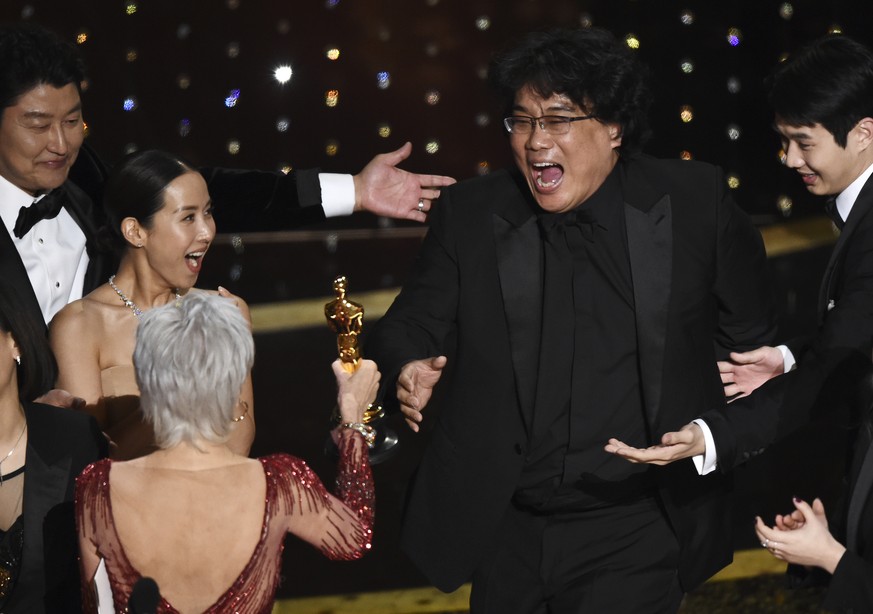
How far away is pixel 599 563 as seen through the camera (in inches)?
120

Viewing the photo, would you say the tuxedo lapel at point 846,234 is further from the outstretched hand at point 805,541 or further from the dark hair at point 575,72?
the outstretched hand at point 805,541

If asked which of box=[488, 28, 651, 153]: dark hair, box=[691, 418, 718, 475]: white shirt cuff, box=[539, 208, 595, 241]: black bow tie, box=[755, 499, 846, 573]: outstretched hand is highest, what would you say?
box=[488, 28, 651, 153]: dark hair

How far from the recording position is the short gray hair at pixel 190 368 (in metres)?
2.32

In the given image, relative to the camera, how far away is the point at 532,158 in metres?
3.06

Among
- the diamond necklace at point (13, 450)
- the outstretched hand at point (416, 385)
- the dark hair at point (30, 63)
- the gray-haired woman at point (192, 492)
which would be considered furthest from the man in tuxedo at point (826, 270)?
the dark hair at point (30, 63)

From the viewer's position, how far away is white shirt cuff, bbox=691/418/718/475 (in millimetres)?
2811

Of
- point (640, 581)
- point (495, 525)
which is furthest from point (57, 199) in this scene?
point (640, 581)

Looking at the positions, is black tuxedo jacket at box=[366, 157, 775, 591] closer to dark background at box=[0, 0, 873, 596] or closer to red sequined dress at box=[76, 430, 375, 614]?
red sequined dress at box=[76, 430, 375, 614]

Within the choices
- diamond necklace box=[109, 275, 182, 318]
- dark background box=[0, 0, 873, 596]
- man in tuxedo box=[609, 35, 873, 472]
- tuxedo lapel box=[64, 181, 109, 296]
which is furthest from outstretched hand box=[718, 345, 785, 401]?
dark background box=[0, 0, 873, 596]

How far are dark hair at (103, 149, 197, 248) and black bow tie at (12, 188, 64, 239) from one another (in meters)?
0.20

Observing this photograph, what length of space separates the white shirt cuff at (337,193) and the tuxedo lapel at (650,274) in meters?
1.02

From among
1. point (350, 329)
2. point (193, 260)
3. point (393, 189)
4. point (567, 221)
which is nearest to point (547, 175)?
point (567, 221)

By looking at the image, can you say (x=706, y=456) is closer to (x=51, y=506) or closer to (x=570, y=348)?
(x=570, y=348)

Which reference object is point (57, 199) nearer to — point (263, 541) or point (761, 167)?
point (263, 541)
